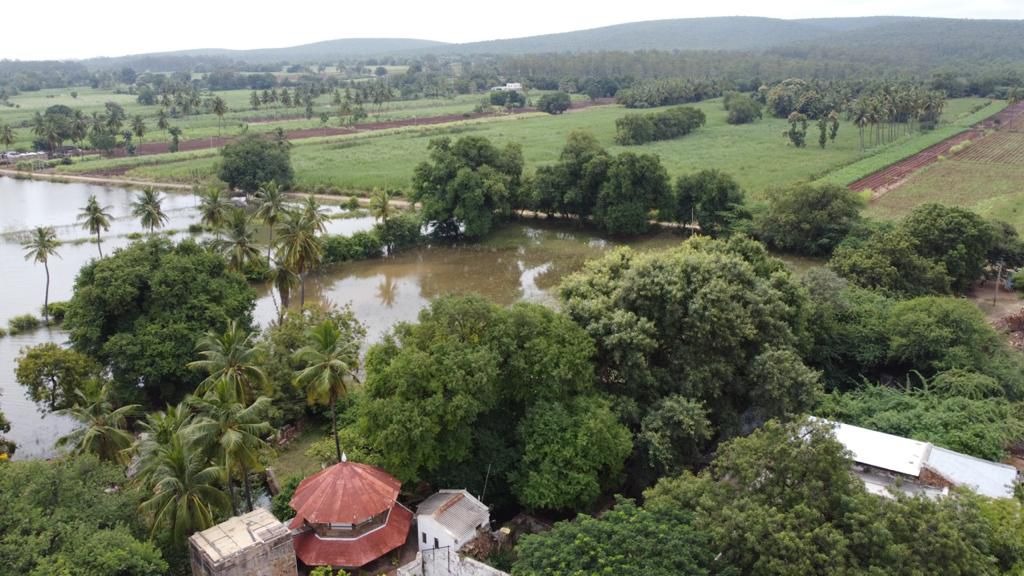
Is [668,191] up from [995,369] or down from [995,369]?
up

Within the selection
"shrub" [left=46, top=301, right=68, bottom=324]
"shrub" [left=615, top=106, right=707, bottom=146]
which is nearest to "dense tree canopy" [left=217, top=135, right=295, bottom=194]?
"shrub" [left=46, top=301, right=68, bottom=324]

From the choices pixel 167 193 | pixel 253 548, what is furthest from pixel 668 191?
pixel 167 193

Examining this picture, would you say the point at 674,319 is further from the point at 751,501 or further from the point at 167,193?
the point at 167,193

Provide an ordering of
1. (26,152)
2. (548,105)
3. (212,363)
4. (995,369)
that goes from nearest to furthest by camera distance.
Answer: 1. (212,363)
2. (995,369)
3. (26,152)
4. (548,105)

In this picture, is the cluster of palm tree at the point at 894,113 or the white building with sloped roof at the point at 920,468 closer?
the white building with sloped roof at the point at 920,468

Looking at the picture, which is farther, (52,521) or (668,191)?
(668,191)

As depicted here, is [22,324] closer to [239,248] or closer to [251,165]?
[239,248]

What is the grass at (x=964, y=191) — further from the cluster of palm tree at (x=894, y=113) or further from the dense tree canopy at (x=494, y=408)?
the dense tree canopy at (x=494, y=408)

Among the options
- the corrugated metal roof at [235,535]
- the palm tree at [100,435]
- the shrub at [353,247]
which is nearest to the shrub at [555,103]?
the shrub at [353,247]
